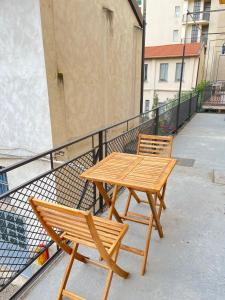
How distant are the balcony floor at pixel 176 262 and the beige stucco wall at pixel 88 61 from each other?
3.06 metres

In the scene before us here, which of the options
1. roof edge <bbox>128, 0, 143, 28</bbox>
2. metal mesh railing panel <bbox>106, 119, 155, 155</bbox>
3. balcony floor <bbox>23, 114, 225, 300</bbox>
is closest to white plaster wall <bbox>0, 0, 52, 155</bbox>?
metal mesh railing panel <bbox>106, 119, 155, 155</bbox>

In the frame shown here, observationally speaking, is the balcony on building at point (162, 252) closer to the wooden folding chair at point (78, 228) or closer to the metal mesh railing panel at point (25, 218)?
the metal mesh railing panel at point (25, 218)

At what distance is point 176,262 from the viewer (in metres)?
2.14

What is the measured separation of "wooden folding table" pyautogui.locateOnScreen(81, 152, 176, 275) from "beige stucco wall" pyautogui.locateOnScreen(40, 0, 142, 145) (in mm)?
3195

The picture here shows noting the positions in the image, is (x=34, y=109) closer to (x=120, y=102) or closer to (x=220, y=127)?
(x=120, y=102)

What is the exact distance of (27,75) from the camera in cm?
495

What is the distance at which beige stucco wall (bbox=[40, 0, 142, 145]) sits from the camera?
16.5 ft

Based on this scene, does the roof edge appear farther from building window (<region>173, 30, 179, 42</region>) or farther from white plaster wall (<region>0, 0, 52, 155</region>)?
building window (<region>173, 30, 179, 42</region>)

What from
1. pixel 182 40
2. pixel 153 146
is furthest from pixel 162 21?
pixel 153 146

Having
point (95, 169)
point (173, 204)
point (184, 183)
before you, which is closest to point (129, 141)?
point (184, 183)

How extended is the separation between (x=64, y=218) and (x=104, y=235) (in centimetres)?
44

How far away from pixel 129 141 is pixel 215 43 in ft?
68.2

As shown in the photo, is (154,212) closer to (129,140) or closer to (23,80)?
(129,140)

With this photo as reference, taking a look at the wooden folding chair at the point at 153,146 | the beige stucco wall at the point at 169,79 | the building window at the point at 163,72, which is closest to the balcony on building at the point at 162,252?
the wooden folding chair at the point at 153,146
